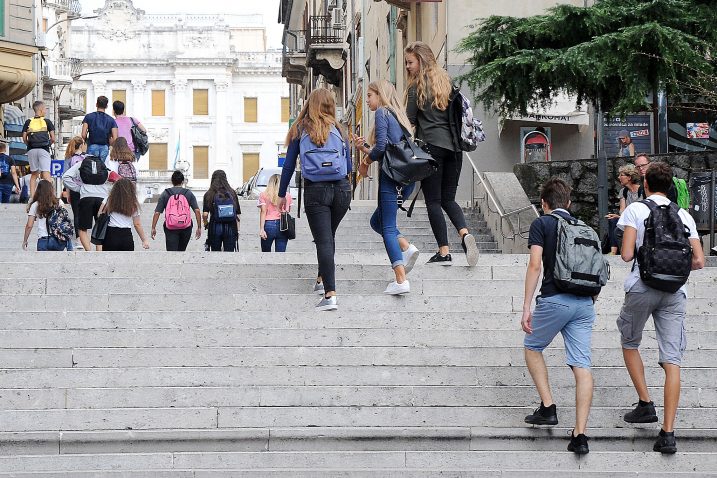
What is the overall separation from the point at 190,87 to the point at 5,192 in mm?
71500

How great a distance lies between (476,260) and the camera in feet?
38.5

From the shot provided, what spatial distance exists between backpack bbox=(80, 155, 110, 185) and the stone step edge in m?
7.36

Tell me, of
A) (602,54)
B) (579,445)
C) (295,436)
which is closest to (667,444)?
(579,445)

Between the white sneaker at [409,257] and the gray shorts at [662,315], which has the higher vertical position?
the white sneaker at [409,257]

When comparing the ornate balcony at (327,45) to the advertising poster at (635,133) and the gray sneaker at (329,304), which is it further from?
the gray sneaker at (329,304)

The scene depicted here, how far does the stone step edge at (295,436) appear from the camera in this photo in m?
8.69

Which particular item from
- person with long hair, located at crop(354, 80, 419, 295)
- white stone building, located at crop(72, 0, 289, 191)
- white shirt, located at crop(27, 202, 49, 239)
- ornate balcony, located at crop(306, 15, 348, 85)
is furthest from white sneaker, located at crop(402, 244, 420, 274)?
white stone building, located at crop(72, 0, 289, 191)

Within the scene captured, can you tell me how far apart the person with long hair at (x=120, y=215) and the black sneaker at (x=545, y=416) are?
668 cm

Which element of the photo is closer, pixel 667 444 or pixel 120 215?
pixel 667 444

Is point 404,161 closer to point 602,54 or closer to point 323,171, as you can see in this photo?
point 323,171

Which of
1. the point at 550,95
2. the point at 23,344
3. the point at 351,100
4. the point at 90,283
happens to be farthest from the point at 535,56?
the point at 351,100

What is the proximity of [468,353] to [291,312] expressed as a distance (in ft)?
4.82

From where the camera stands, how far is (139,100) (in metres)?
94.8

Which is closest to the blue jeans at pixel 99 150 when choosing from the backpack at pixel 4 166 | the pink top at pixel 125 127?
the pink top at pixel 125 127
